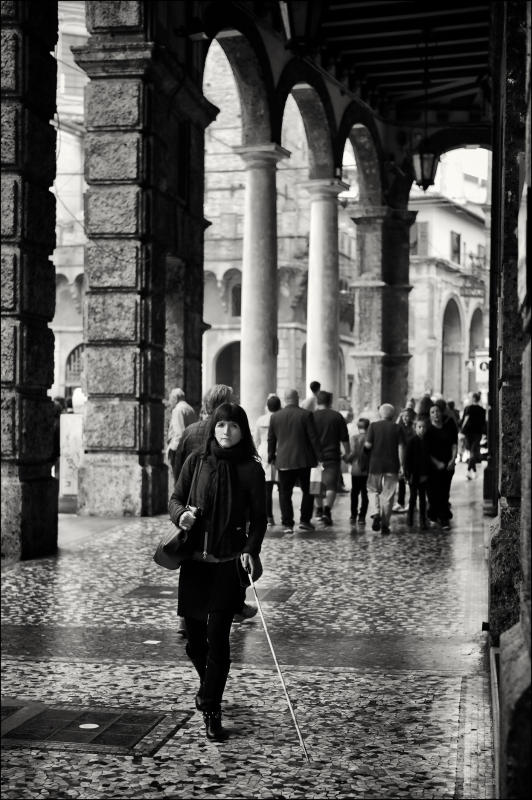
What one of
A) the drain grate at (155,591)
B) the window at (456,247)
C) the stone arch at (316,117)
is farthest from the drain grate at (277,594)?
the window at (456,247)

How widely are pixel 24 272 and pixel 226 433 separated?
18.4 ft

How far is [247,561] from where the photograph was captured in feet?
17.4

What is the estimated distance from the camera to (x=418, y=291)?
55.5 metres

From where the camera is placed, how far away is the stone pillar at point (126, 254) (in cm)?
1298

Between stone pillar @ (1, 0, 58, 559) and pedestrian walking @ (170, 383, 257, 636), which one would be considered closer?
pedestrian walking @ (170, 383, 257, 636)

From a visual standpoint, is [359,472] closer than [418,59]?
Yes

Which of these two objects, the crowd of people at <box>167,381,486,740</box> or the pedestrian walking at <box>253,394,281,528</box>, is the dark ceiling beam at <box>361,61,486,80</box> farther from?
the pedestrian walking at <box>253,394,281,528</box>

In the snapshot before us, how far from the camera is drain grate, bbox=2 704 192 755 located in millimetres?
4930

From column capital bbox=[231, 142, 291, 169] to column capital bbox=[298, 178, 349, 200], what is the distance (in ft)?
12.0

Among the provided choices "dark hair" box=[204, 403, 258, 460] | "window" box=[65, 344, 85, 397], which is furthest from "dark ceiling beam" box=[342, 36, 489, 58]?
"window" box=[65, 344, 85, 397]

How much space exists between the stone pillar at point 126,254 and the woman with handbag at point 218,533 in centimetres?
788

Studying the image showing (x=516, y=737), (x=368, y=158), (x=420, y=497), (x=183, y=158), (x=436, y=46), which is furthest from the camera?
(x=368, y=158)

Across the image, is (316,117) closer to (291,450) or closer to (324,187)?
(324,187)

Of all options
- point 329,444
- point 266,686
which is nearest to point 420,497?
point 329,444
